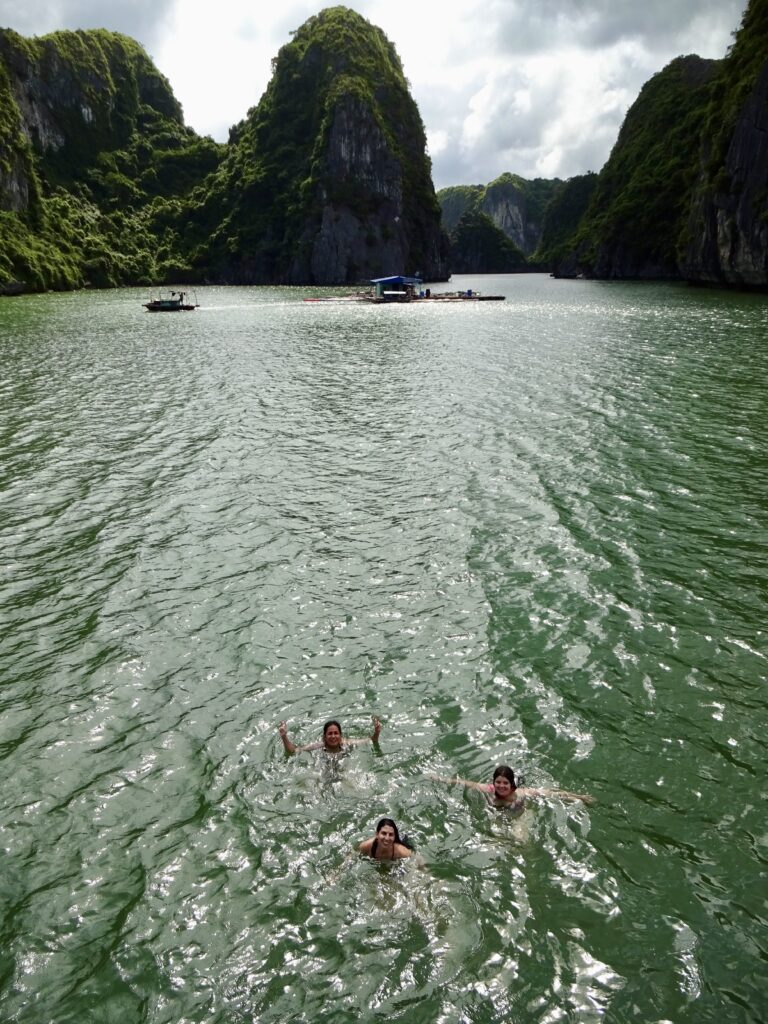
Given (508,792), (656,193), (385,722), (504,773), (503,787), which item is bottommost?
(385,722)

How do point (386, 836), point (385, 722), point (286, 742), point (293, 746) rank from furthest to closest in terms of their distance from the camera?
point (385, 722)
point (293, 746)
point (286, 742)
point (386, 836)

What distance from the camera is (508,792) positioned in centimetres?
926

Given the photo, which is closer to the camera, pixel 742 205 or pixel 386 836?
pixel 386 836

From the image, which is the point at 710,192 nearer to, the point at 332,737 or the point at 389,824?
the point at 332,737

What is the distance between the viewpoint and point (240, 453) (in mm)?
25766

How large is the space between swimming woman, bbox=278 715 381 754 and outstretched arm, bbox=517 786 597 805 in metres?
2.41

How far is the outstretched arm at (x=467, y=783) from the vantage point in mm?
Answer: 9641

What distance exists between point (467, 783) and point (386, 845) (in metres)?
1.90

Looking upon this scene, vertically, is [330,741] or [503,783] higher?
[503,783]

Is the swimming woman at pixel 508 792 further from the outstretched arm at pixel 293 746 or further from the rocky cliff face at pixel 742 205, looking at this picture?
the rocky cliff face at pixel 742 205

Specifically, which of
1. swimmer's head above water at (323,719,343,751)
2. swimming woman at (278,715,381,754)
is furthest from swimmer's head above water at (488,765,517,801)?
swimmer's head above water at (323,719,343,751)

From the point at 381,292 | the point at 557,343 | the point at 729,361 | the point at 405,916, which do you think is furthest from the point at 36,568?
the point at 381,292

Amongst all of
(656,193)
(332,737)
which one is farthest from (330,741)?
(656,193)

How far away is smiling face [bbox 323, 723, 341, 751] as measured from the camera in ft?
33.4
